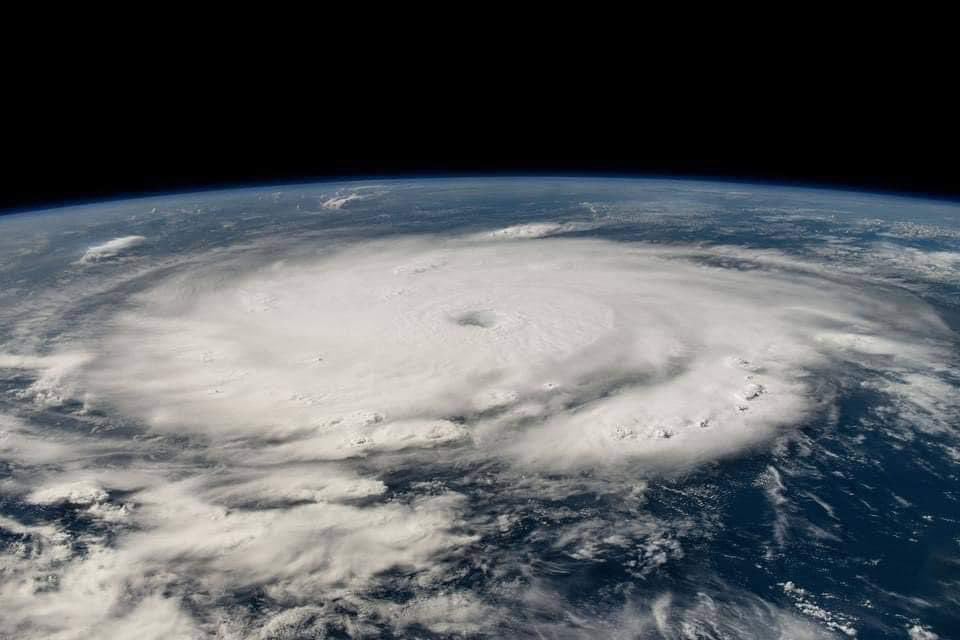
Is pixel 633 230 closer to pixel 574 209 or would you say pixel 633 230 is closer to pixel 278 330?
pixel 574 209

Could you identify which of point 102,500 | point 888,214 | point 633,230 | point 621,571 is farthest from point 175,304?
point 888,214

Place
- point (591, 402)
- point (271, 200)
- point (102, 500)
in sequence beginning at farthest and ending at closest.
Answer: point (271, 200) < point (591, 402) < point (102, 500)

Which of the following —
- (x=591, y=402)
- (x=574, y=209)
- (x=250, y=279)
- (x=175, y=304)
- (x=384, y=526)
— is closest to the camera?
(x=384, y=526)

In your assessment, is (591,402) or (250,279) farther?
(250,279)

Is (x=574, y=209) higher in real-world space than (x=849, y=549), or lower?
higher

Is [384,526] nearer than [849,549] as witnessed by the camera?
No

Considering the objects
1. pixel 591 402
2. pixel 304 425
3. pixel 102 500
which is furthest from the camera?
pixel 591 402

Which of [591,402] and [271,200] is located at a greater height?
[271,200]

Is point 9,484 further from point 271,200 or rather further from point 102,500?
point 271,200

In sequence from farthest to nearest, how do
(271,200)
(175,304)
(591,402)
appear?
(271,200) < (175,304) < (591,402)

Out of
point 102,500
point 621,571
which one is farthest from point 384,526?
point 102,500
